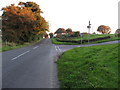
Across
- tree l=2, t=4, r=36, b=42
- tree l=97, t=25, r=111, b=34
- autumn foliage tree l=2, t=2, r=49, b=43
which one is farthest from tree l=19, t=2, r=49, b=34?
tree l=97, t=25, r=111, b=34

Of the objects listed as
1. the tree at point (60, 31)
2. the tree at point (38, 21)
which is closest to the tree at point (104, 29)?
the tree at point (60, 31)

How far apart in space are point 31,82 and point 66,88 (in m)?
1.67

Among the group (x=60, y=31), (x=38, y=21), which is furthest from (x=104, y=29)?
(x=38, y=21)

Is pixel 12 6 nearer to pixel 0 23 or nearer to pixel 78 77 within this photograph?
pixel 0 23

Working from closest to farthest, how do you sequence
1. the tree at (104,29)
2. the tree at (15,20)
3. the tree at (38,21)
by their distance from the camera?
the tree at (15,20), the tree at (38,21), the tree at (104,29)

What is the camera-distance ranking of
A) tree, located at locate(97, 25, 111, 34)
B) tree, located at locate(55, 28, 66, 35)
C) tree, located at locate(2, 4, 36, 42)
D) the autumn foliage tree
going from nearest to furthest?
the autumn foliage tree < tree, located at locate(2, 4, 36, 42) < tree, located at locate(97, 25, 111, 34) < tree, located at locate(55, 28, 66, 35)

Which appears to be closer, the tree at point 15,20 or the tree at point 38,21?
the tree at point 15,20

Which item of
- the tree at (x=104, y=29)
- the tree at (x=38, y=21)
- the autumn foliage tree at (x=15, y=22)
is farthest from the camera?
the tree at (x=104, y=29)

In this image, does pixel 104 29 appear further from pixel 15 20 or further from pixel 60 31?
pixel 15 20

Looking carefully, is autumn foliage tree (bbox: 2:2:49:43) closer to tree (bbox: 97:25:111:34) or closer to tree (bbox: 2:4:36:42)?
tree (bbox: 2:4:36:42)

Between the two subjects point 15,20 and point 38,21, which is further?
point 38,21

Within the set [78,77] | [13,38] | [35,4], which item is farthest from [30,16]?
[78,77]

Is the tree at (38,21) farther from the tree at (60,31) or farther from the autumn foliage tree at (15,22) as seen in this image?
the tree at (60,31)

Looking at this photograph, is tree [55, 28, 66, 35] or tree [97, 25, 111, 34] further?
tree [55, 28, 66, 35]
